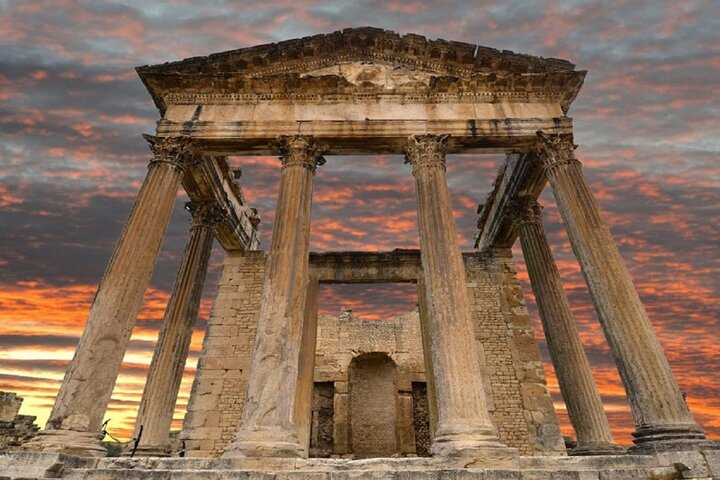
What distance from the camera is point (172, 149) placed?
10227mm

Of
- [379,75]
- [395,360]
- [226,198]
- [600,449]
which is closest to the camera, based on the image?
[600,449]

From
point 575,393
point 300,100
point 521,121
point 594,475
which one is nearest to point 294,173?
point 300,100

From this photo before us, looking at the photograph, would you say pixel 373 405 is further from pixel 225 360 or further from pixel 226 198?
pixel 226 198

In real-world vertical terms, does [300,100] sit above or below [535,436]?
above

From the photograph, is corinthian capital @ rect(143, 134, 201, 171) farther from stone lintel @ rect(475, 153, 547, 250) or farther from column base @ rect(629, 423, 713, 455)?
column base @ rect(629, 423, 713, 455)

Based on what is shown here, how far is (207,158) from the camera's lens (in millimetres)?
12125

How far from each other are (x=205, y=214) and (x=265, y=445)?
311 inches

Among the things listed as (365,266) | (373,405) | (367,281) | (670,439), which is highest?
(365,266)

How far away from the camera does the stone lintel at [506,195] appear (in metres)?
12.0

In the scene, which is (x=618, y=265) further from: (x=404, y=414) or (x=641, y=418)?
(x=404, y=414)

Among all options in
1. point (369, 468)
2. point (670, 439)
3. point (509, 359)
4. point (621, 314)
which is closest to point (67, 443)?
point (369, 468)

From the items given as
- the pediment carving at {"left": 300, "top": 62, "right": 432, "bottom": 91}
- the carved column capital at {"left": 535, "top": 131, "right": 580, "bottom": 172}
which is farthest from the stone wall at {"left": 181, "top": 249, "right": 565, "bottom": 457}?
the pediment carving at {"left": 300, "top": 62, "right": 432, "bottom": 91}

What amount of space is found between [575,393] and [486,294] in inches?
184

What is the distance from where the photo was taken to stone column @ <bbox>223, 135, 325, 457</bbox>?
23.4 feet
